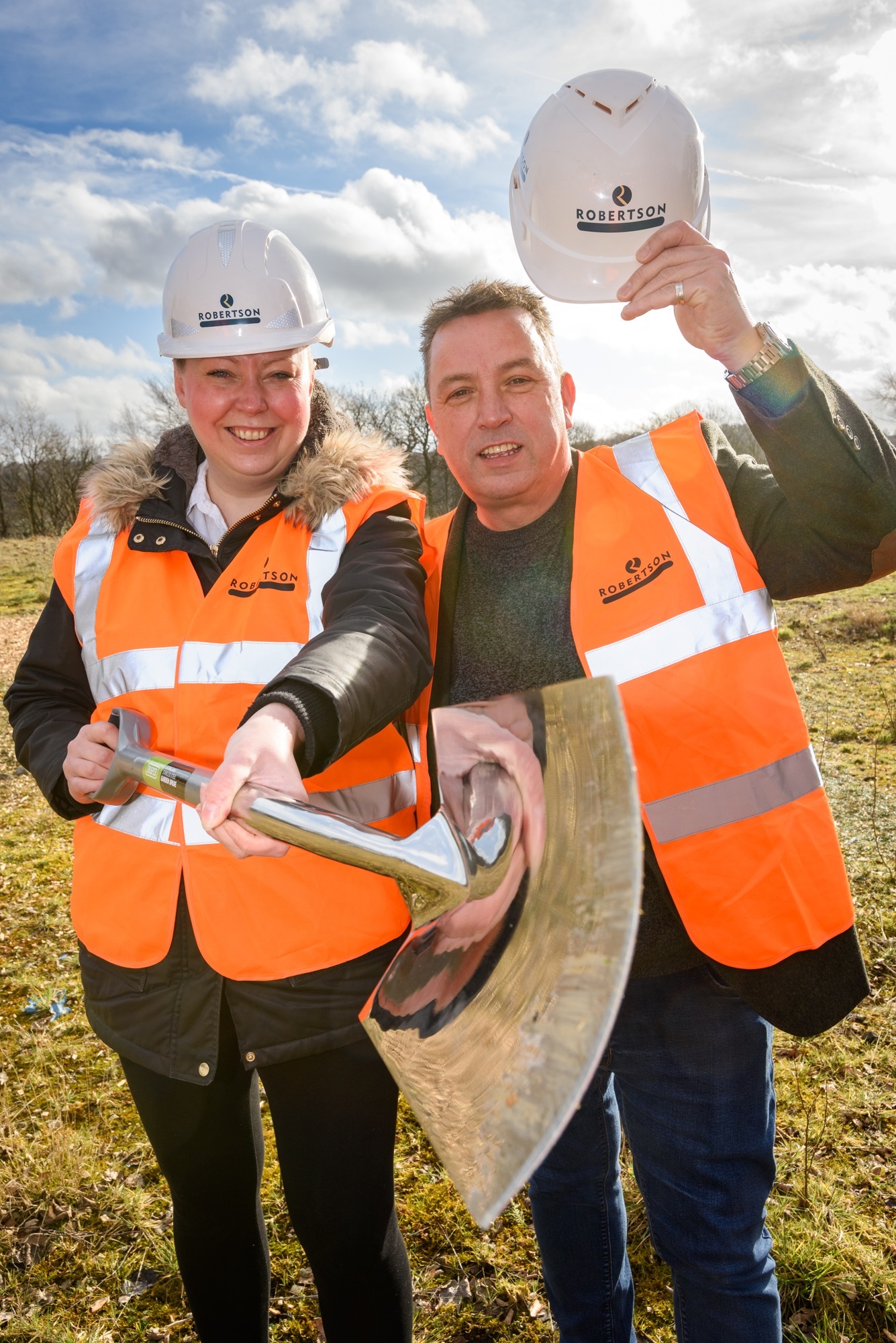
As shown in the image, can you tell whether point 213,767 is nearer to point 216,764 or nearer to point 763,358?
point 216,764

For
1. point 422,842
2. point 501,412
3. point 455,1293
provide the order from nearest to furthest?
point 422,842 → point 501,412 → point 455,1293

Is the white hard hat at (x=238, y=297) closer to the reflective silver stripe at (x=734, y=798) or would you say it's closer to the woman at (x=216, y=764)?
the woman at (x=216, y=764)

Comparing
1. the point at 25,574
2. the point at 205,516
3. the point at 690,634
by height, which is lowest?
the point at 690,634

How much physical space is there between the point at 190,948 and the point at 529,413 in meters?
1.70

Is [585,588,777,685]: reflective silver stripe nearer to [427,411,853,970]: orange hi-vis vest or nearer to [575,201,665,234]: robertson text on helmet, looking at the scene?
[427,411,853,970]: orange hi-vis vest

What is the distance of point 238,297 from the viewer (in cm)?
231

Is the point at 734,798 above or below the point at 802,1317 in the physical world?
above

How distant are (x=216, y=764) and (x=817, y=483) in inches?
61.9

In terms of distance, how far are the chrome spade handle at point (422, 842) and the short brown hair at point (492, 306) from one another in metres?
1.63

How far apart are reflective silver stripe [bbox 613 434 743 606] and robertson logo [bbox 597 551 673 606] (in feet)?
0.21

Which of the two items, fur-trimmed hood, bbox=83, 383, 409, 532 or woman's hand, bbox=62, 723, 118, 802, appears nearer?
woman's hand, bbox=62, 723, 118, 802

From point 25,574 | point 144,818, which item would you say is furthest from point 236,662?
point 25,574

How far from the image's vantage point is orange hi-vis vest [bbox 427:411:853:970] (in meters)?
1.90

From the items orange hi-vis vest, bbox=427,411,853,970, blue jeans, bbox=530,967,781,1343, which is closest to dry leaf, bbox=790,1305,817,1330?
blue jeans, bbox=530,967,781,1343
